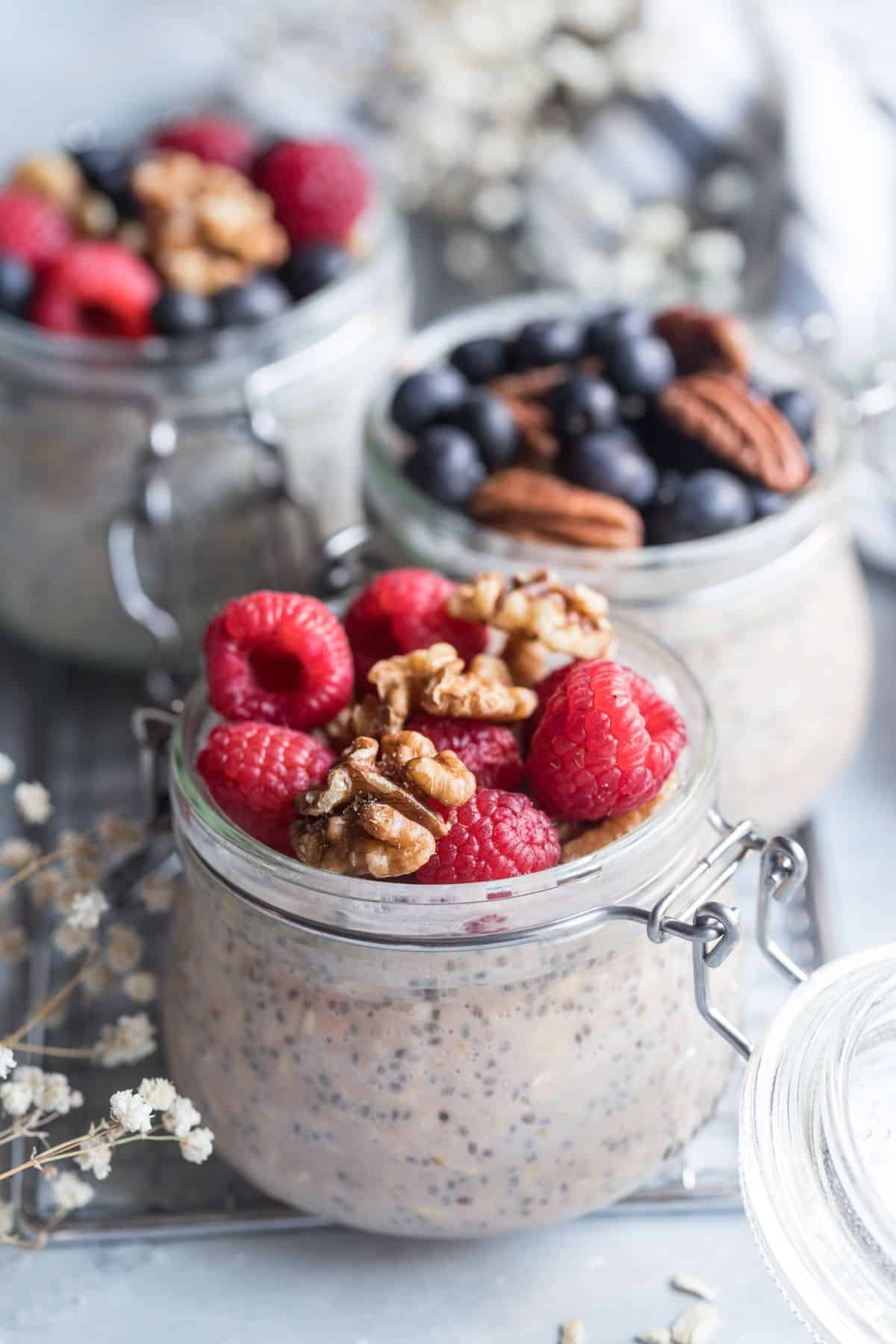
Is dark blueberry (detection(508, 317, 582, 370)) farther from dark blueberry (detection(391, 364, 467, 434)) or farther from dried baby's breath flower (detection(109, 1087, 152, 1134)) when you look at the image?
dried baby's breath flower (detection(109, 1087, 152, 1134))

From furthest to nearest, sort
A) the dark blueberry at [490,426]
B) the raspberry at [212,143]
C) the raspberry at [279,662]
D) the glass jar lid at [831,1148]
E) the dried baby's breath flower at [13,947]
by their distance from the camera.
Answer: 1. the raspberry at [212,143]
2. the dark blueberry at [490,426]
3. the dried baby's breath flower at [13,947]
4. the raspberry at [279,662]
5. the glass jar lid at [831,1148]

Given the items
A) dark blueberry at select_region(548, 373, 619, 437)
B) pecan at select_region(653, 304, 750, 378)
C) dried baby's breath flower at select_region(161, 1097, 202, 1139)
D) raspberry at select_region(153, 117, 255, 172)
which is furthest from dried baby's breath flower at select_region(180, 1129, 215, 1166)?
raspberry at select_region(153, 117, 255, 172)

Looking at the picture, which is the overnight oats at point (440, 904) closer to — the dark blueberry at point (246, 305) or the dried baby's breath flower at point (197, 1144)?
the dried baby's breath flower at point (197, 1144)

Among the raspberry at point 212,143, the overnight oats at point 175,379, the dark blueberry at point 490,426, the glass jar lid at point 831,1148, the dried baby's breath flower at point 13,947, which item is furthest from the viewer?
the raspberry at point 212,143

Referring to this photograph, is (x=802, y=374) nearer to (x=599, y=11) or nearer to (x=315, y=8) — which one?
(x=599, y=11)

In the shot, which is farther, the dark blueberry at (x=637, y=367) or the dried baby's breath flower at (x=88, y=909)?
the dark blueberry at (x=637, y=367)

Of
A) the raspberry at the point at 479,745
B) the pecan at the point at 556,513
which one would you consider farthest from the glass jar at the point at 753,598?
the raspberry at the point at 479,745

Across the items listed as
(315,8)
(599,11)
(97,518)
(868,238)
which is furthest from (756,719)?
(315,8)
